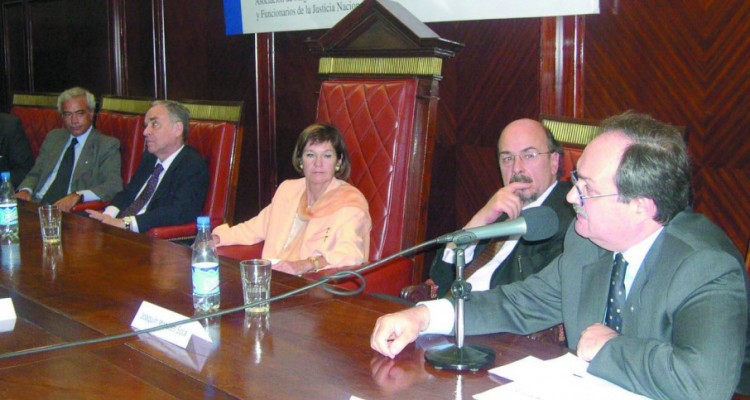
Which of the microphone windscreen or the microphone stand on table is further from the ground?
the microphone windscreen

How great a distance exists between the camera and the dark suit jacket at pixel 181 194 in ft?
10.2

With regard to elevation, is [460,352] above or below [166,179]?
below

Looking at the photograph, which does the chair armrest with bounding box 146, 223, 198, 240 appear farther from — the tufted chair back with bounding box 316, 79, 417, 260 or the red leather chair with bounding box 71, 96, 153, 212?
the red leather chair with bounding box 71, 96, 153, 212

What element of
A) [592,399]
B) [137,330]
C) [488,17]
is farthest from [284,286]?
[488,17]

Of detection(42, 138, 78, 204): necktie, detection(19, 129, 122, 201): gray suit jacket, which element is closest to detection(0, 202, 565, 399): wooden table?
detection(19, 129, 122, 201): gray suit jacket

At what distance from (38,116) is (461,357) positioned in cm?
424

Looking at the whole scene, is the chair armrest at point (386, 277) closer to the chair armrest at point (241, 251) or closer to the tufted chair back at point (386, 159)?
the tufted chair back at point (386, 159)

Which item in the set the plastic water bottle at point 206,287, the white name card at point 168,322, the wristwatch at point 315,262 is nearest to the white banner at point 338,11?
the wristwatch at point 315,262

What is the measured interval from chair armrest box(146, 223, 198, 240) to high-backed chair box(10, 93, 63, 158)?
203 centimetres

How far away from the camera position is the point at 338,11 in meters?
3.68

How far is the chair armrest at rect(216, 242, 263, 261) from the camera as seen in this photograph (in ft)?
8.60

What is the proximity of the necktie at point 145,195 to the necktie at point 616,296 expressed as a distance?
8.07 ft

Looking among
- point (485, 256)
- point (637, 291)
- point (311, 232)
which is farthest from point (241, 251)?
point (637, 291)

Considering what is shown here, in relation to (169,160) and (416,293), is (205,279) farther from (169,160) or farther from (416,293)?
(169,160)
